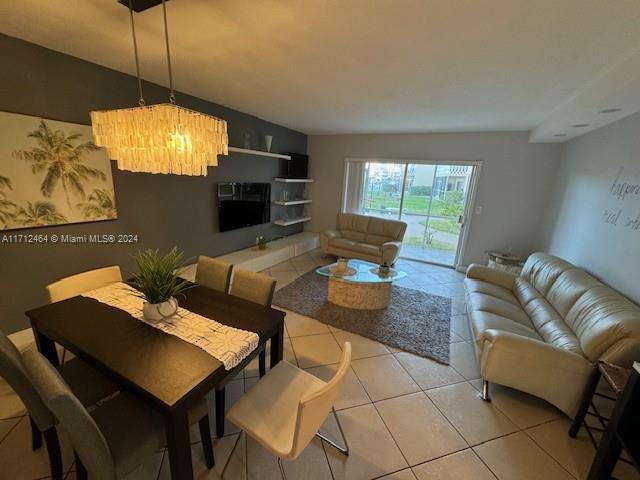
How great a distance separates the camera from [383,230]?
4.82 m

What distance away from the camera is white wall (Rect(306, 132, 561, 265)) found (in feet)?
13.2

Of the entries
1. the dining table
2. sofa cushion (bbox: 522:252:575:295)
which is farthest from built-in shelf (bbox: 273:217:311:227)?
sofa cushion (bbox: 522:252:575:295)

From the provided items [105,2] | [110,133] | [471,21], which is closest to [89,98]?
[105,2]

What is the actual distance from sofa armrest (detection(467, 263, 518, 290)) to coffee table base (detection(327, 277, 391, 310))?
114cm

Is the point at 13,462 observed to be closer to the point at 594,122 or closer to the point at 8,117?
the point at 8,117

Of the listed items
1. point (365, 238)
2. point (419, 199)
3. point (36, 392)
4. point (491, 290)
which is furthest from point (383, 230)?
point (36, 392)

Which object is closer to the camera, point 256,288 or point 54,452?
point 54,452

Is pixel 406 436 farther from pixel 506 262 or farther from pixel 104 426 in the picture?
pixel 506 262

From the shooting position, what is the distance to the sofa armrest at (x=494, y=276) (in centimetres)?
310

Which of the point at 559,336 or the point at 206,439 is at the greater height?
the point at 559,336

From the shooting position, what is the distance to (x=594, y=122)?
2.66m

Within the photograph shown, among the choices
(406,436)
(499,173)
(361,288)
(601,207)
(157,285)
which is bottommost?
(406,436)

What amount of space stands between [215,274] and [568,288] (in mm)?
3158

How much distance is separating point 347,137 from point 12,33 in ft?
14.8
